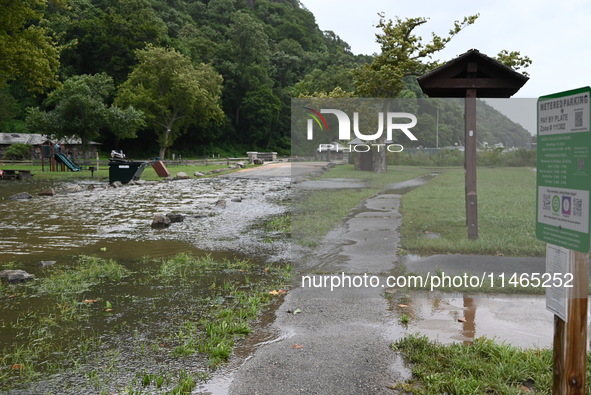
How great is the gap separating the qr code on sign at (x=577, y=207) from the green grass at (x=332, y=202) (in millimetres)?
5963

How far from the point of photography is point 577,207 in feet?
8.68

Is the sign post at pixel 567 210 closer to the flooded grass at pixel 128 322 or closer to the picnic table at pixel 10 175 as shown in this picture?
the flooded grass at pixel 128 322

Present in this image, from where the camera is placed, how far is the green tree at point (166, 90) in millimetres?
45625

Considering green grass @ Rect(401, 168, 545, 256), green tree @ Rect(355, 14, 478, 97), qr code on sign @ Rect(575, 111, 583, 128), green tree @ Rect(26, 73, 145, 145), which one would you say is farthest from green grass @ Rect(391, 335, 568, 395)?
green tree @ Rect(26, 73, 145, 145)

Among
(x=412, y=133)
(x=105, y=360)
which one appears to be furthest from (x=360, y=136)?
(x=105, y=360)

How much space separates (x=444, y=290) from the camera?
19.5 feet

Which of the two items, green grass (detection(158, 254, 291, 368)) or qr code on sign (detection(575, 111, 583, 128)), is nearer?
qr code on sign (detection(575, 111, 583, 128))

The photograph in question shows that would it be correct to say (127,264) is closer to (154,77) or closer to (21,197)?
(21,197)

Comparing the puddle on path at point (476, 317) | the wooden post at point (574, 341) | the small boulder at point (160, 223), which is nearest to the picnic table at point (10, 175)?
the small boulder at point (160, 223)

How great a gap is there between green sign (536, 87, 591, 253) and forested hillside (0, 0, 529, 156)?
6623 mm

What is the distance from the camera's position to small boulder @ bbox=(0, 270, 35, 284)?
6.51 metres

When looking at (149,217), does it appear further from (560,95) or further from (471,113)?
(560,95)

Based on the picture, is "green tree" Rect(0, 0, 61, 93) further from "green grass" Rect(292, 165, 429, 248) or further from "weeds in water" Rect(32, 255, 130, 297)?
"weeds in water" Rect(32, 255, 130, 297)

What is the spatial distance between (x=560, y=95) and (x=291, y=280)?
4424 millimetres
